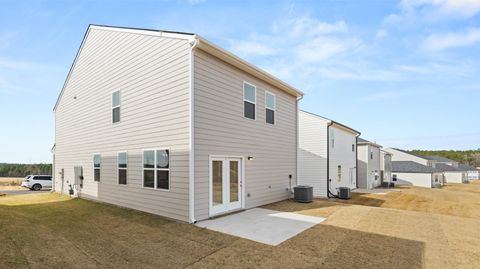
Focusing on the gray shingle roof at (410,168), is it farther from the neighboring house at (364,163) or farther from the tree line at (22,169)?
the tree line at (22,169)

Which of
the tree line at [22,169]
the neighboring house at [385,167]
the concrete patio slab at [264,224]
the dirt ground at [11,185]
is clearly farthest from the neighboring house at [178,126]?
the tree line at [22,169]

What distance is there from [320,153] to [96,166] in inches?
608

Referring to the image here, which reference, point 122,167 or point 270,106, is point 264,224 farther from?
point 122,167

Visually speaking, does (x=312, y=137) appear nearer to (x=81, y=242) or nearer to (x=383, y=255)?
(x=383, y=255)

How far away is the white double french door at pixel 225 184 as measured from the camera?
30.1 ft

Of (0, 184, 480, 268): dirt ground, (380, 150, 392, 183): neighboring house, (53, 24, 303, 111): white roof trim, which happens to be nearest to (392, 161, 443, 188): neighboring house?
(380, 150, 392, 183): neighboring house

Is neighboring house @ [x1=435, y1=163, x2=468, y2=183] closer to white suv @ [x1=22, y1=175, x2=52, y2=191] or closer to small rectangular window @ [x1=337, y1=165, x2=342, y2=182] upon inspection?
small rectangular window @ [x1=337, y1=165, x2=342, y2=182]

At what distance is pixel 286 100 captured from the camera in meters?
14.0

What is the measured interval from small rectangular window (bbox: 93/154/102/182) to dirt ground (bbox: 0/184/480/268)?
12.8 ft

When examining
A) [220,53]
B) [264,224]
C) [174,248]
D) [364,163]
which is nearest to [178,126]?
[220,53]

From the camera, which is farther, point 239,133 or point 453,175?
point 453,175

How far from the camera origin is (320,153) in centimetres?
2066

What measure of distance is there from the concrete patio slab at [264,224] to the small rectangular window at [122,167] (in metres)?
4.68

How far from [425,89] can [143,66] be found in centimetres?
2134
